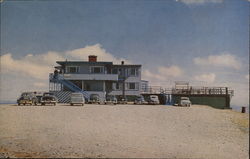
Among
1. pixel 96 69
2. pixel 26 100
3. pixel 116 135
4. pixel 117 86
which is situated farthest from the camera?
pixel 117 86

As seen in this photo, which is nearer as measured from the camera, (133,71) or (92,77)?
(92,77)

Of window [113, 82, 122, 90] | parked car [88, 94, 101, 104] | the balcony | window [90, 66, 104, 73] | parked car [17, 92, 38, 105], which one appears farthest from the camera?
window [113, 82, 122, 90]

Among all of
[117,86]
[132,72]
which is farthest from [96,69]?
[132,72]

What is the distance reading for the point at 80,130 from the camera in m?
17.7

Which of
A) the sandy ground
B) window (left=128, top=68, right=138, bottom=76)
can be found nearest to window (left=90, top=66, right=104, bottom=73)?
window (left=128, top=68, right=138, bottom=76)

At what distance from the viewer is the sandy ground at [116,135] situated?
14.4 metres

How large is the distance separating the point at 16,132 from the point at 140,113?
1080 centimetres

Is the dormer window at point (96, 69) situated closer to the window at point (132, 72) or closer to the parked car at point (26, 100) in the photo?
the window at point (132, 72)

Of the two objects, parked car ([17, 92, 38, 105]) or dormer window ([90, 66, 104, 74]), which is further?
dormer window ([90, 66, 104, 74])

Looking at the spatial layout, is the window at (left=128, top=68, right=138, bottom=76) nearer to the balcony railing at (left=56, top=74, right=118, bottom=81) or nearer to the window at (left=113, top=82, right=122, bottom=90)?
the window at (left=113, top=82, right=122, bottom=90)

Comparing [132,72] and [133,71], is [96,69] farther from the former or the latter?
[133,71]

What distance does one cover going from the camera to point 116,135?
1700cm

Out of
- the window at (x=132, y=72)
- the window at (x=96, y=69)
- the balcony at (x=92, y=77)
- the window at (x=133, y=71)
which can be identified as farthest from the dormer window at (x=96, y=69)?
the window at (x=132, y=72)

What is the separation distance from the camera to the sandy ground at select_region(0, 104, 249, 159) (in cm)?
1437
